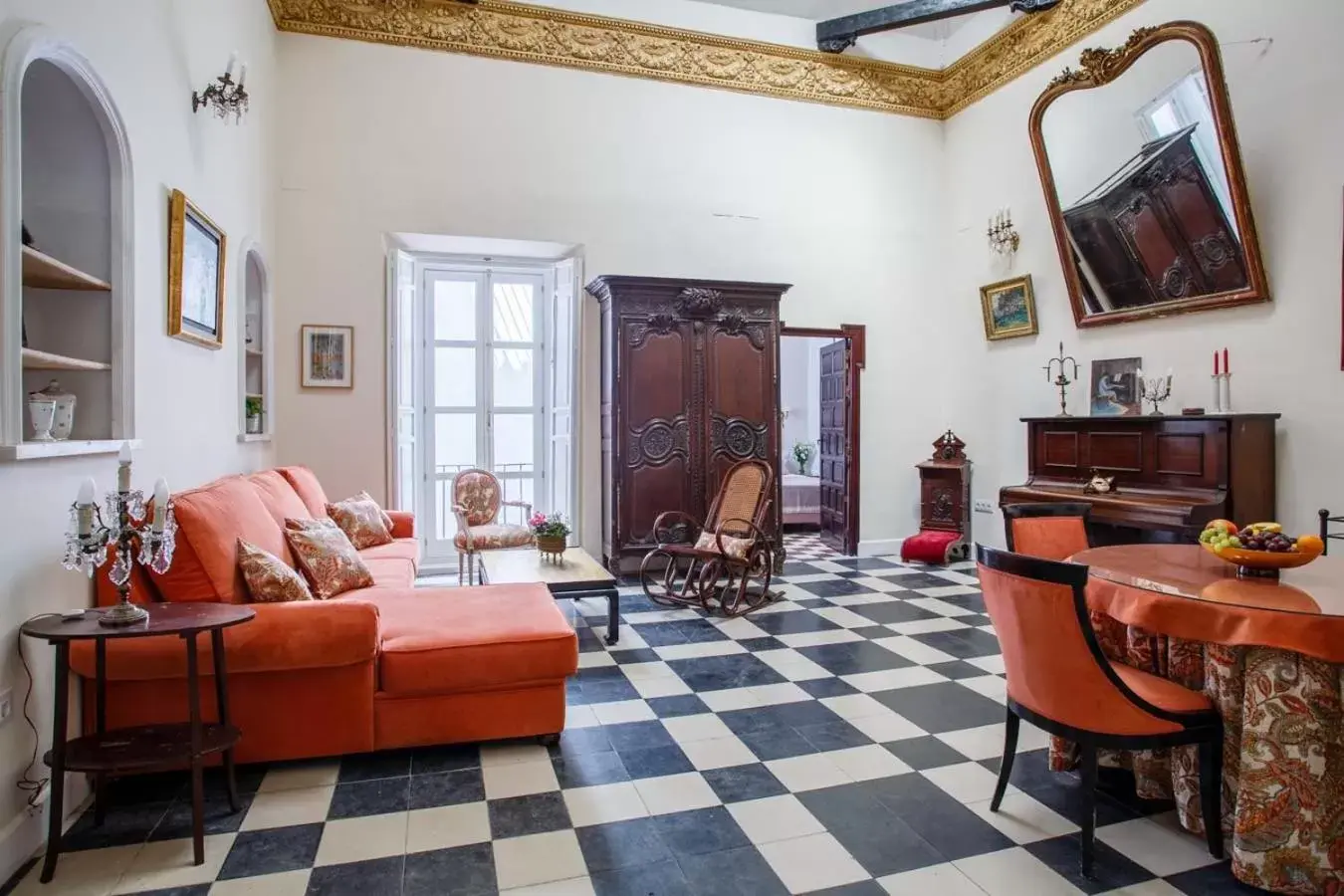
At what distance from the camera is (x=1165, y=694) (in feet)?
8.02

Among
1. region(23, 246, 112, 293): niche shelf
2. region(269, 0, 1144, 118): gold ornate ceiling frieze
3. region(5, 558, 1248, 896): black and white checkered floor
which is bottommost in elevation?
region(5, 558, 1248, 896): black and white checkered floor

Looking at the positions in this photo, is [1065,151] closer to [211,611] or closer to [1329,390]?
[1329,390]

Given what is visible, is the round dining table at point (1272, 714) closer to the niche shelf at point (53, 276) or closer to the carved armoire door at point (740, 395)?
the niche shelf at point (53, 276)

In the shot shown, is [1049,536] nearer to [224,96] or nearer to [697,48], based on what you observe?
[224,96]

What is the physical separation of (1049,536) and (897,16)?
205 inches

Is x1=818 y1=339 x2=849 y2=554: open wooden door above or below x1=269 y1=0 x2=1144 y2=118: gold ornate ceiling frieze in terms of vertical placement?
below

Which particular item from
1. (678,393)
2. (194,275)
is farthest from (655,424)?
(194,275)

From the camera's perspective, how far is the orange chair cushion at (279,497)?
397 centimetres

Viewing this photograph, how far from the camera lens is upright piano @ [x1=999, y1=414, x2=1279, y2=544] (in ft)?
15.5

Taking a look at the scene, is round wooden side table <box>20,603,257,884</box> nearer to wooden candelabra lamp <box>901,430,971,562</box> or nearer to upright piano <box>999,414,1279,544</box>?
upright piano <box>999,414,1279,544</box>

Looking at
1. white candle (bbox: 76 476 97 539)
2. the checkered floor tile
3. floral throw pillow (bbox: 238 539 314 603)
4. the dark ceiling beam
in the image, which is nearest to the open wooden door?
the checkered floor tile

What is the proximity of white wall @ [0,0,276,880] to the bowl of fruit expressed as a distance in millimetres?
3953

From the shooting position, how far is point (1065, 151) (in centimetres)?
627

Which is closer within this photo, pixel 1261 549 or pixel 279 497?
pixel 1261 549
